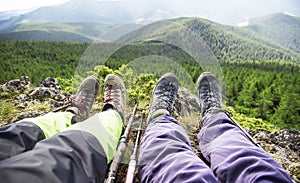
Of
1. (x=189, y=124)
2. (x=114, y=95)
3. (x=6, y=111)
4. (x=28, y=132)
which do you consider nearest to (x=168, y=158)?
(x=28, y=132)

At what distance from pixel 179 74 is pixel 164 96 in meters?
0.48

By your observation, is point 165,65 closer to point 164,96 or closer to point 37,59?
point 164,96

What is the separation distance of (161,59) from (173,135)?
1.17 meters

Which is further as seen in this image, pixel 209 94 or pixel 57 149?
pixel 209 94

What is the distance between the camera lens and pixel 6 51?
5122cm

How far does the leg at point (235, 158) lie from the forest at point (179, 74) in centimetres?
105

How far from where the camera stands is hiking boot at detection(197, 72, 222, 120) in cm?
211

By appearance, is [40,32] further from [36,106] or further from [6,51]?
[36,106]

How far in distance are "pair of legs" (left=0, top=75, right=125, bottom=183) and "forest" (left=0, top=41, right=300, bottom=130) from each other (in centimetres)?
95

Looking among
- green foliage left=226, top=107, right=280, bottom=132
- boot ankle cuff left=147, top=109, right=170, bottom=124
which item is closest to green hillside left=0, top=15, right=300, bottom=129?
boot ankle cuff left=147, top=109, right=170, bottom=124

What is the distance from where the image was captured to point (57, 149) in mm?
986

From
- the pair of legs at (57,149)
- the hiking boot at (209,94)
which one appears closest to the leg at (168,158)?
the pair of legs at (57,149)

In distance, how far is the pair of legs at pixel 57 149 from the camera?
2.67ft

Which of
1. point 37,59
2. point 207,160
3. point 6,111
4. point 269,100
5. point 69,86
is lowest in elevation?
point 37,59
